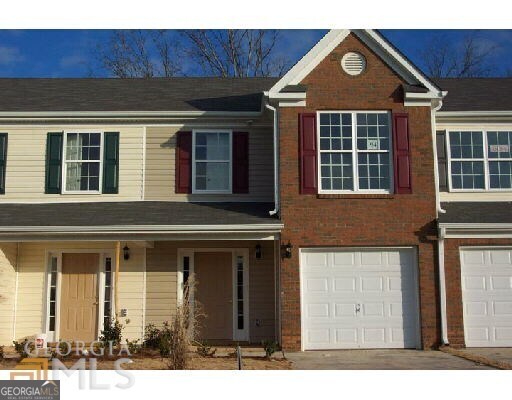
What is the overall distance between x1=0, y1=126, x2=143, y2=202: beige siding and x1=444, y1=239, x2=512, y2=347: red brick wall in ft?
24.1

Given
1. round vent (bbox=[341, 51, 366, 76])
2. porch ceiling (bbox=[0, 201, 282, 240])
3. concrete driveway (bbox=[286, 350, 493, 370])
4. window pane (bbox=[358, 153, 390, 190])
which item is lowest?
concrete driveway (bbox=[286, 350, 493, 370])

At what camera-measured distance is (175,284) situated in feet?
50.7

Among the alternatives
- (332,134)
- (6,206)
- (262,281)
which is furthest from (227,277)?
(6,206)

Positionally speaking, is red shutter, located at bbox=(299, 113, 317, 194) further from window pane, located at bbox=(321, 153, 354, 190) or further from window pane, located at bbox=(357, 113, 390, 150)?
window pane, located at bbox=(357, 113, 390, 150)

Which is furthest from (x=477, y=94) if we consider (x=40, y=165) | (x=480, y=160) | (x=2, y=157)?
(x=2, y=157)

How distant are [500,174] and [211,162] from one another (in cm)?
703

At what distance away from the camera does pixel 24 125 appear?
16.2 metres

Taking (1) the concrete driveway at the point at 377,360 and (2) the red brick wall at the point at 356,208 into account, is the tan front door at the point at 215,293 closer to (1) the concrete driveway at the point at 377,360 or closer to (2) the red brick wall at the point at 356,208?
(2) the red brick wall at the point at 356,208

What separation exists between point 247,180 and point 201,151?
1.35 m

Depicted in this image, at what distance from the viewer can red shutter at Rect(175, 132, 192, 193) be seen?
15852 millimetres

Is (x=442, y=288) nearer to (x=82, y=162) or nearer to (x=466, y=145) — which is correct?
(x=466, y=145)

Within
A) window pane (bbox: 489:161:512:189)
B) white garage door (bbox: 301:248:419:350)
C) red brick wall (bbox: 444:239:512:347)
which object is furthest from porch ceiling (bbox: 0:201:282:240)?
window pane (bbox: 489:161:512:189)

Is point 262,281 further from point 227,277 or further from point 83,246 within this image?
point 83,246
